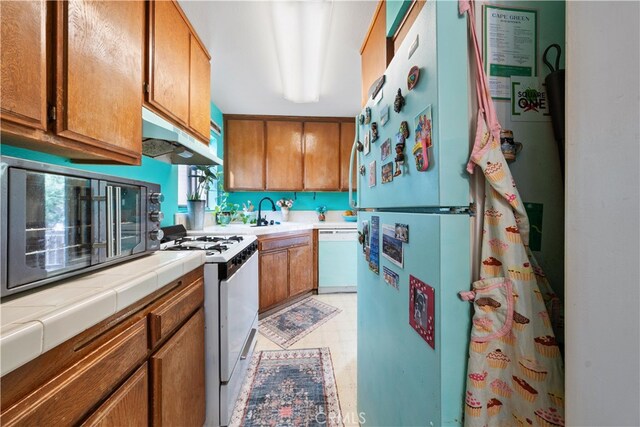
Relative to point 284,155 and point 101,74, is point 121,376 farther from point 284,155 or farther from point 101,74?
point 284,155

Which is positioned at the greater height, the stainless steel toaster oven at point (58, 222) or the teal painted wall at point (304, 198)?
the teal painted wall at point (304, 198)

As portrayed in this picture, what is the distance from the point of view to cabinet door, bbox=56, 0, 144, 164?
774 mm

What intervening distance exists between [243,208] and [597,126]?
3512mm

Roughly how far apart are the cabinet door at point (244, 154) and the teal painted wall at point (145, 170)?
1.28 metres

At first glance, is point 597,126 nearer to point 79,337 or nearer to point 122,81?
point 79,337

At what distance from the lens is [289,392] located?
1522 mm

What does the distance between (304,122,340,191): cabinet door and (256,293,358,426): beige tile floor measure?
1639 millimetres

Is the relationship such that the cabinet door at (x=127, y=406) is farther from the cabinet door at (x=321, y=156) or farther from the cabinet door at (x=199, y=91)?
the cabinet door at (x=321, y=156)

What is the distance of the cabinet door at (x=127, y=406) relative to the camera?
0.57m

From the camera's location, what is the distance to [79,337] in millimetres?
535

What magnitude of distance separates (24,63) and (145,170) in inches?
43.9

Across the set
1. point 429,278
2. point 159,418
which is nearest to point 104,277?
point 159,418

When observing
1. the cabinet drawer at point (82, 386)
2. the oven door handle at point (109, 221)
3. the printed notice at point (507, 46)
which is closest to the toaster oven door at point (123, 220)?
the oven door handle at point (109, 221)

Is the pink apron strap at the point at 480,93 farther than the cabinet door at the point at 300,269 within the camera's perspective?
No
